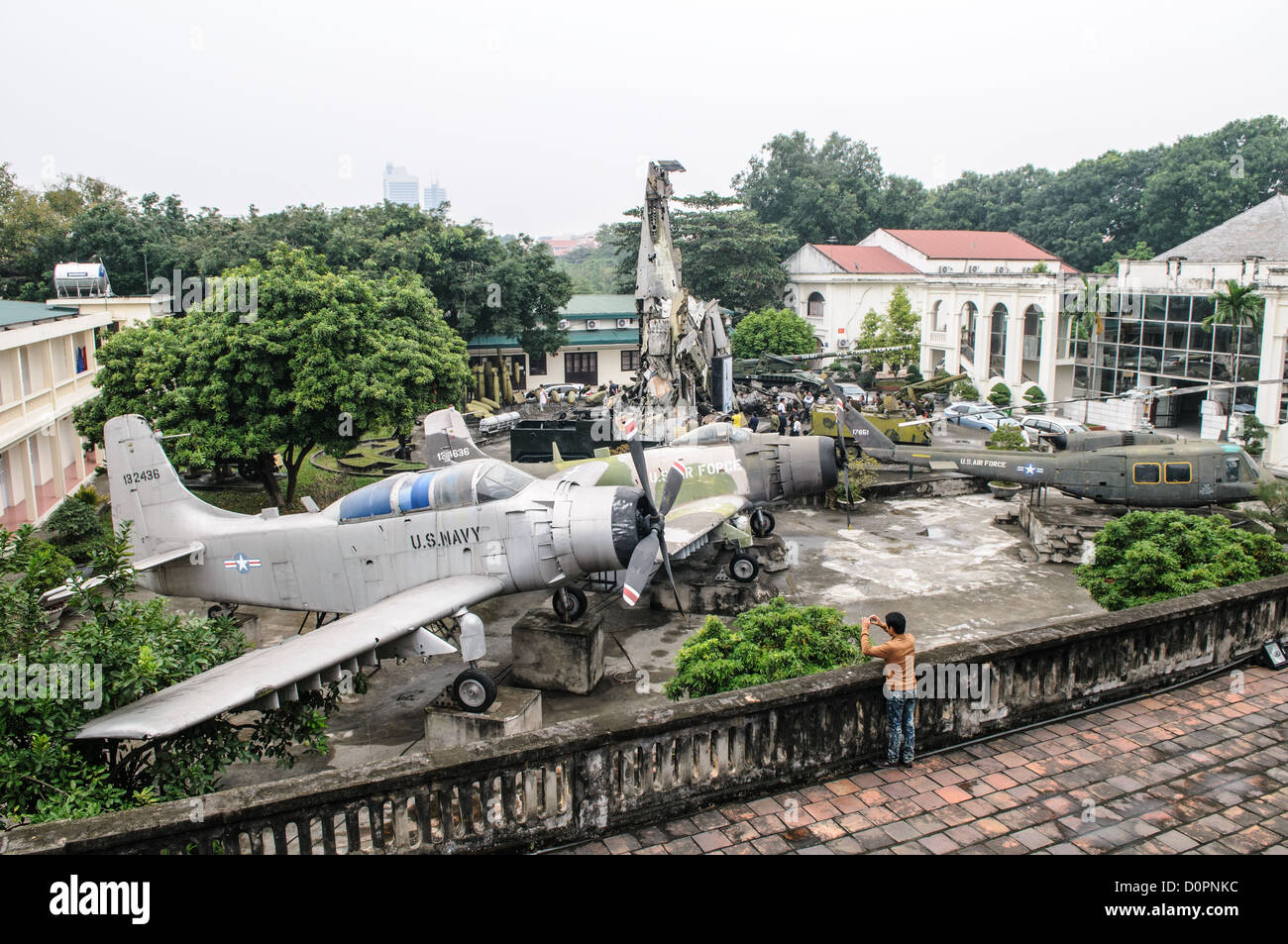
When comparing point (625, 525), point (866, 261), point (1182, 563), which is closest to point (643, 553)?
point (625, 525)

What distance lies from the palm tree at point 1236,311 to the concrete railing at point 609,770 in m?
26.9

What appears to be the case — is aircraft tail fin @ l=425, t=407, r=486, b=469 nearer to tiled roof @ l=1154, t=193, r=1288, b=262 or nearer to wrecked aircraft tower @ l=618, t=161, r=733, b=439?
wrecked aircraft tower @ l=618, t=161, r=733, b=439

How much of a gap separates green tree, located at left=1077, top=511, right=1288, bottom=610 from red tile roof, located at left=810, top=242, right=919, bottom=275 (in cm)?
4375

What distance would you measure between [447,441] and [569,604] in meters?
4.13

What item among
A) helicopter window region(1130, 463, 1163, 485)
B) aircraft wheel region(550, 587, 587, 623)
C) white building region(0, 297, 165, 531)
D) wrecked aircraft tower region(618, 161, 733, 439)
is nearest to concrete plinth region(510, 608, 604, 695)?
aircraft wheel region(550, 587, 587, 623)

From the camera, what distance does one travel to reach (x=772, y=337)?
46406 millimetres

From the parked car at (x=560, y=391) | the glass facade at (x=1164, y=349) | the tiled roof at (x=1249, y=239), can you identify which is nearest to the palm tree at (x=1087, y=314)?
the glass facade at (x=1164, y=349)

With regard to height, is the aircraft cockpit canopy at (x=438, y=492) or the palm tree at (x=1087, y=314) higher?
the palm tree at (x=1087, y=314)

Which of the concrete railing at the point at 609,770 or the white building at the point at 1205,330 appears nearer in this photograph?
the concrete railing at the point at 609,770

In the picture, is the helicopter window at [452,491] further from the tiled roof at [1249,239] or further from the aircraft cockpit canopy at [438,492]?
the tiled roof at [1249,239]

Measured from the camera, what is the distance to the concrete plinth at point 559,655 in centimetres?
1275

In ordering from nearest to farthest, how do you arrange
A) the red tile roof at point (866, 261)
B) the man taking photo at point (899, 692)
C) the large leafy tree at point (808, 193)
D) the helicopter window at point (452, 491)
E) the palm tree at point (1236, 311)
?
the man taking photo at point (899, 692) → the helicopter window at point (452, 491) → the palm tree at point (1236, 311) → the red tile roof at point (866, 261) → the large leafy tree at point (808, 193)
